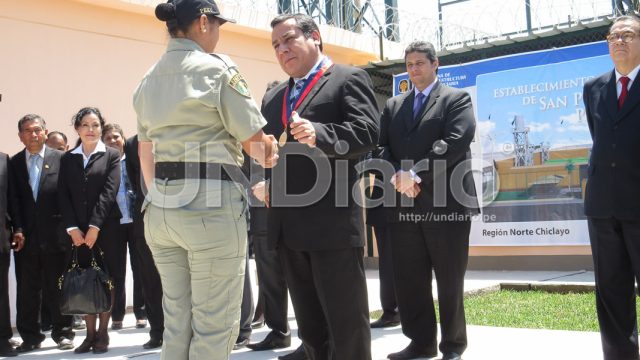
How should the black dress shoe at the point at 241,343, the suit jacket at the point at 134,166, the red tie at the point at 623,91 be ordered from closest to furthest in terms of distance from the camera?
the red tie at the point at 623,91 → the black dress shoe at the point at 241,343 → the suit jacket at the point at 134,166

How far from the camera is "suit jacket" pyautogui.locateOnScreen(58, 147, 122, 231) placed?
5.53 meters

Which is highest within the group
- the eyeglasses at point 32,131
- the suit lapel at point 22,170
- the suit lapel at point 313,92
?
the eyeglasses at point 32,131

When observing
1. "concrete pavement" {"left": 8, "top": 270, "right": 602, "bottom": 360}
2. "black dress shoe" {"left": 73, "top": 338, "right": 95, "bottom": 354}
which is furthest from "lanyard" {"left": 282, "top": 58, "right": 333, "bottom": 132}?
"black dress shoe" {"left": 73, "top": 338, "right": 95, "bottom": 354}

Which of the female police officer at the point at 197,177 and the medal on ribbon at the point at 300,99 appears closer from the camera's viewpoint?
the female police officer at the point at 197,177

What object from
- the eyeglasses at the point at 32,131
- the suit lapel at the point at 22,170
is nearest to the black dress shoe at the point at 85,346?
the suit lapel at the point at 22,170

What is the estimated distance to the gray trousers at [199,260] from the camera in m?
2.93

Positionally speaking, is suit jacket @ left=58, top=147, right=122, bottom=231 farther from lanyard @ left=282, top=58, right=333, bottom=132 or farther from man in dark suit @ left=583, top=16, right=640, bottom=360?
man in dark suit @ left=583, top=16, right=640, bottom=360

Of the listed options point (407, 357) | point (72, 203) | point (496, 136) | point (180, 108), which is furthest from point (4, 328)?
point (496, 136)

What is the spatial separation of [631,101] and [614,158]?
12.7 inches

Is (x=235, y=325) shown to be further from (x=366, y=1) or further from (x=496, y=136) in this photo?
(x=366, y=1)

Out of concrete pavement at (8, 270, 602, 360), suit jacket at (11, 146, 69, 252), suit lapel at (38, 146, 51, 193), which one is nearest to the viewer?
concrete pavement at (8, 270, 602, 360)

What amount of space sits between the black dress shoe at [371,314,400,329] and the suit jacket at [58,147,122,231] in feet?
7.77

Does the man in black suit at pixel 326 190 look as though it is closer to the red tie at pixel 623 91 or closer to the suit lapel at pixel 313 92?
the suit lapel at pixel 313 92

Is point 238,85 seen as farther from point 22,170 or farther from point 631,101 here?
point 22,170
